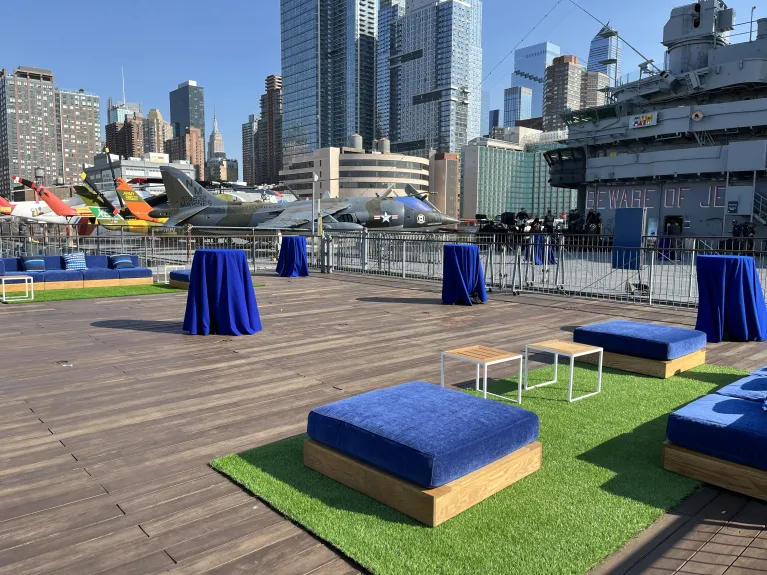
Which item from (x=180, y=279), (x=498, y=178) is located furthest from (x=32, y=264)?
(x=498, y=178)

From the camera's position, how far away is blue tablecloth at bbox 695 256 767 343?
26.1 feet

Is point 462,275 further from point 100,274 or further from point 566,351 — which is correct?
point 100,274

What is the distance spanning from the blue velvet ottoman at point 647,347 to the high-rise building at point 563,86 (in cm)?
12586

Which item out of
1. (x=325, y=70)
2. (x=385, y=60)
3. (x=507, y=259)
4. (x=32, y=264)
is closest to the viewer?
(x=32, y=264)

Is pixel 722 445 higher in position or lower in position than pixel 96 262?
lower

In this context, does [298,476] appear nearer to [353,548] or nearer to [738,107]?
[353,548]

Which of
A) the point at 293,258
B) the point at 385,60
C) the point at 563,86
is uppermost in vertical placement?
the point at 385,60

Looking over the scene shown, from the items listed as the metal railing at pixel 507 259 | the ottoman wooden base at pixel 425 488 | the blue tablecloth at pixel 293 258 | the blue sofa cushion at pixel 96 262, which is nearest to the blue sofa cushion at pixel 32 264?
the blue sofa cushion at pixel 96 262

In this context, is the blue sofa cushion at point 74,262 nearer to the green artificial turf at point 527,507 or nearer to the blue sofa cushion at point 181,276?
the blue sofa cushion at point 181,276

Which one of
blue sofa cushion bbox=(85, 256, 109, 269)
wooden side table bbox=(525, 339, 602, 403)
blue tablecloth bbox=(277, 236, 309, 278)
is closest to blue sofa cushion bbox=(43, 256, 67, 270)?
blue sofa cushion bbox=(85, 256, 109, 269)

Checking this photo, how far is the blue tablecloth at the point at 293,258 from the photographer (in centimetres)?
1722

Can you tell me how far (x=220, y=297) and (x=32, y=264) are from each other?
8.11m

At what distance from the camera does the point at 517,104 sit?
171m

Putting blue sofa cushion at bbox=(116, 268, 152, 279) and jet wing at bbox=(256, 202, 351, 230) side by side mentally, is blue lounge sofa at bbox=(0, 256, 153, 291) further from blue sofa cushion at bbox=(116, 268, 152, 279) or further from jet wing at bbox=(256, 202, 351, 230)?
jet wing at bbox=(256, 202, 351, 230)
